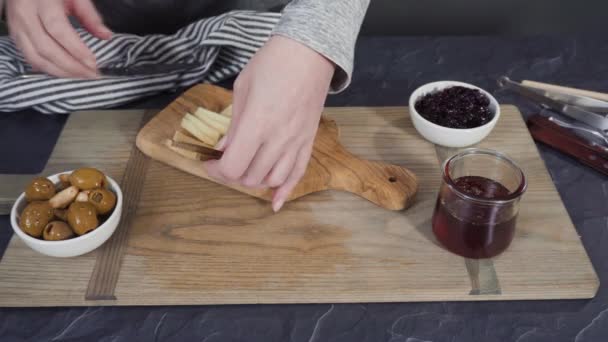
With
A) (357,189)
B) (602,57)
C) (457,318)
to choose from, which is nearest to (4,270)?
(357,189)

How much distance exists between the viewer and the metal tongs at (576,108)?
104cm

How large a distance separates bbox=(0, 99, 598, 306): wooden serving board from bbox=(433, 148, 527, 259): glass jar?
0.03 m

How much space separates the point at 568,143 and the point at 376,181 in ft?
1.28

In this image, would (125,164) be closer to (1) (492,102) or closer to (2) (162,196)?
(2) (162,196)

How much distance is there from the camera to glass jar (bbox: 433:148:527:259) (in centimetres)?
78

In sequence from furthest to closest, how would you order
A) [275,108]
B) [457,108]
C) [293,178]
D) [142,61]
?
[142,61] < [457,108] < [293,178] < [275,108]

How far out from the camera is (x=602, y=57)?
52.2 inches

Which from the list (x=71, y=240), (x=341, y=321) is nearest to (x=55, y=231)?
(x=71, y=240)

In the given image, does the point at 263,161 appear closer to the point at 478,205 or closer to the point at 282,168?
the point at 282,168

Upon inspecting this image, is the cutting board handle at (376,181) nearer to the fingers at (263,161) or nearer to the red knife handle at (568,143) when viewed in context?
the fingers at (263,161)

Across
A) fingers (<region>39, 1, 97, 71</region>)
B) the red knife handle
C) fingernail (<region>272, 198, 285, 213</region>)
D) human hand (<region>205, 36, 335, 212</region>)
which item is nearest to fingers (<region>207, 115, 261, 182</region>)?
human hand (<region>205, 36, 335, 212</region>)

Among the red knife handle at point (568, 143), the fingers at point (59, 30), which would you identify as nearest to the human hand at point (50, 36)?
the fingers at point (59, 30)

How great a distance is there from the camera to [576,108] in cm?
107

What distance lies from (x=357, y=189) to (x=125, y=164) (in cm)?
42
